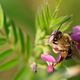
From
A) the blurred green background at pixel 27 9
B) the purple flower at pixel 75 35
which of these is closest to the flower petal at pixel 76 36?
the purple flower at pixel 75 35

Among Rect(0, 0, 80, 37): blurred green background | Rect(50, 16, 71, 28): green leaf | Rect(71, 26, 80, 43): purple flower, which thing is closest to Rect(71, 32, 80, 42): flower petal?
Rect(71, 26, 80, 43): purple flower

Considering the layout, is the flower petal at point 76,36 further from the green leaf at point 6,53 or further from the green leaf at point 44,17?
the green leaf at point 6,53

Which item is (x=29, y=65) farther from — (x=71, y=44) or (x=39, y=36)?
(x=71, y=44)

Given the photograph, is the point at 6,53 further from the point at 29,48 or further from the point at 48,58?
the point at 48,58

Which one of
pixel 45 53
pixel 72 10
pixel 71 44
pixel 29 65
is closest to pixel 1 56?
pixel 29 65

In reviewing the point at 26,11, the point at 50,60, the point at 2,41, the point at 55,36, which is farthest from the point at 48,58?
the point at 26,11

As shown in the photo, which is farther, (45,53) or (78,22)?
(78,22)

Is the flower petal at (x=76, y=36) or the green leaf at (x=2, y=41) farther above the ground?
the green leaf at (x=2, y=41)

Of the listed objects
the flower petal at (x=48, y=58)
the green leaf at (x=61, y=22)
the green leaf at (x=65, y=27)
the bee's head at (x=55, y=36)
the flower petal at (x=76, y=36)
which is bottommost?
the flower petal at (x=48, y=58)
